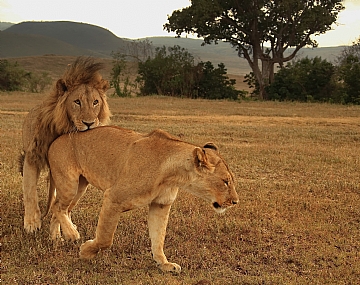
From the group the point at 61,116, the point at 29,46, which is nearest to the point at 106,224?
the point at 61,116

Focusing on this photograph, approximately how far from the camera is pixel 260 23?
32.2 metres

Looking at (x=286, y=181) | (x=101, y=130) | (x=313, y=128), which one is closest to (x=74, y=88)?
(x=101, y=130)

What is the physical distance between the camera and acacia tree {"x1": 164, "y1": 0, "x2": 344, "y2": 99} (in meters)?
30.6

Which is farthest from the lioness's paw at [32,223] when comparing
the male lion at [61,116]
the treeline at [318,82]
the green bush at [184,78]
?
the green bush at [184,78]

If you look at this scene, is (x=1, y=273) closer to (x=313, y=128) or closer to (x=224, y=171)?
(x=224, y=171)

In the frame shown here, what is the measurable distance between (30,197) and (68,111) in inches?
42.1

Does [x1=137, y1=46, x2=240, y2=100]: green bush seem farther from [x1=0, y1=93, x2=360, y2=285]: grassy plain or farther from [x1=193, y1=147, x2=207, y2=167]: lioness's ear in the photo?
[x1=193, y1=147, x2=207, y2=167]: lioness's ear

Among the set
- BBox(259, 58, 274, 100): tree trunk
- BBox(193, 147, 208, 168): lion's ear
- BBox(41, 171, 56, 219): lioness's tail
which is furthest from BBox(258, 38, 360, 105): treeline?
BBox(193, 147, 208, 168): lion's ear

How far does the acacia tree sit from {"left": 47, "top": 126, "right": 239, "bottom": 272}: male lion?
2681 cm

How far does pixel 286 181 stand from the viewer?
817 centimetres

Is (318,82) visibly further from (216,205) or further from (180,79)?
(216,205)

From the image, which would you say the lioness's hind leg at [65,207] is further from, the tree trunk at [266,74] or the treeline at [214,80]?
the tree trunk at [266,74]

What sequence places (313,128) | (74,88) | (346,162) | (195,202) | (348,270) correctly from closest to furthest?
(348,270), (74,88), (195,202), (346,162), (313,128)

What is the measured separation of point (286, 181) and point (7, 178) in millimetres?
4573
